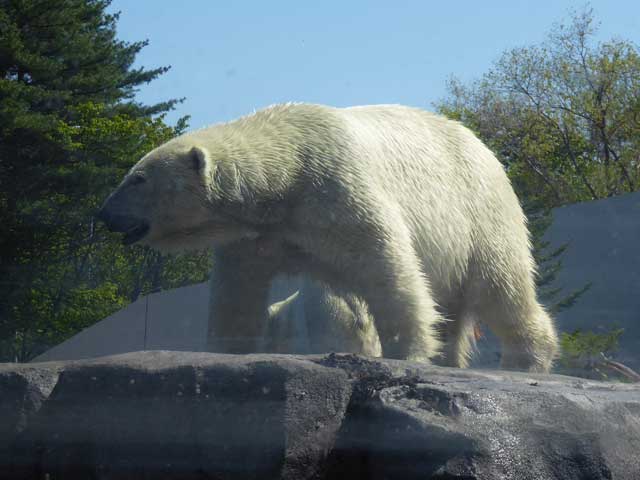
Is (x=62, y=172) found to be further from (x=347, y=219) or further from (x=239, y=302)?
(x=347, y=219)

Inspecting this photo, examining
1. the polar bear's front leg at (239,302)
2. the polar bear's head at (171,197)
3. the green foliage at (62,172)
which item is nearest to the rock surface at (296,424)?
the polar bear's head at (171,197)

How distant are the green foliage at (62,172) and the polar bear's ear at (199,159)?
4790mm

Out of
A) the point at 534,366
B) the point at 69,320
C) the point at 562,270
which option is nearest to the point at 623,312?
the point at 562,270

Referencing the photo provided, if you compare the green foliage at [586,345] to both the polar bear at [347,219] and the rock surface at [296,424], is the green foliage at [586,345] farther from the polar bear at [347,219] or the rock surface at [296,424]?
the rock surface at [296,424]

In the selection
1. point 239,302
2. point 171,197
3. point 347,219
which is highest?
point 171,197

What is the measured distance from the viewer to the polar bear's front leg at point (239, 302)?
4.56m

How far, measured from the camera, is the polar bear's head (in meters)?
4.28

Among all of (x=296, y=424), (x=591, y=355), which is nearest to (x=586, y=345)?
(x=591, y=355)

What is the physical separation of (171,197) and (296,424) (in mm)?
2041

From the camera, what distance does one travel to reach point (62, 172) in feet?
42.1

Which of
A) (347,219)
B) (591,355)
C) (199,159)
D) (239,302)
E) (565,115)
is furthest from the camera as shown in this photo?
(565,115)

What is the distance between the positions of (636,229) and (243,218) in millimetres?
4223

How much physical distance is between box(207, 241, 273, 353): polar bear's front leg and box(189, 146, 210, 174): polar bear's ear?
18.1 inches

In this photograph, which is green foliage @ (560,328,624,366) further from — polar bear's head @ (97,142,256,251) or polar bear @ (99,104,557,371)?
polar bear's head @ (97,142,256,251)
